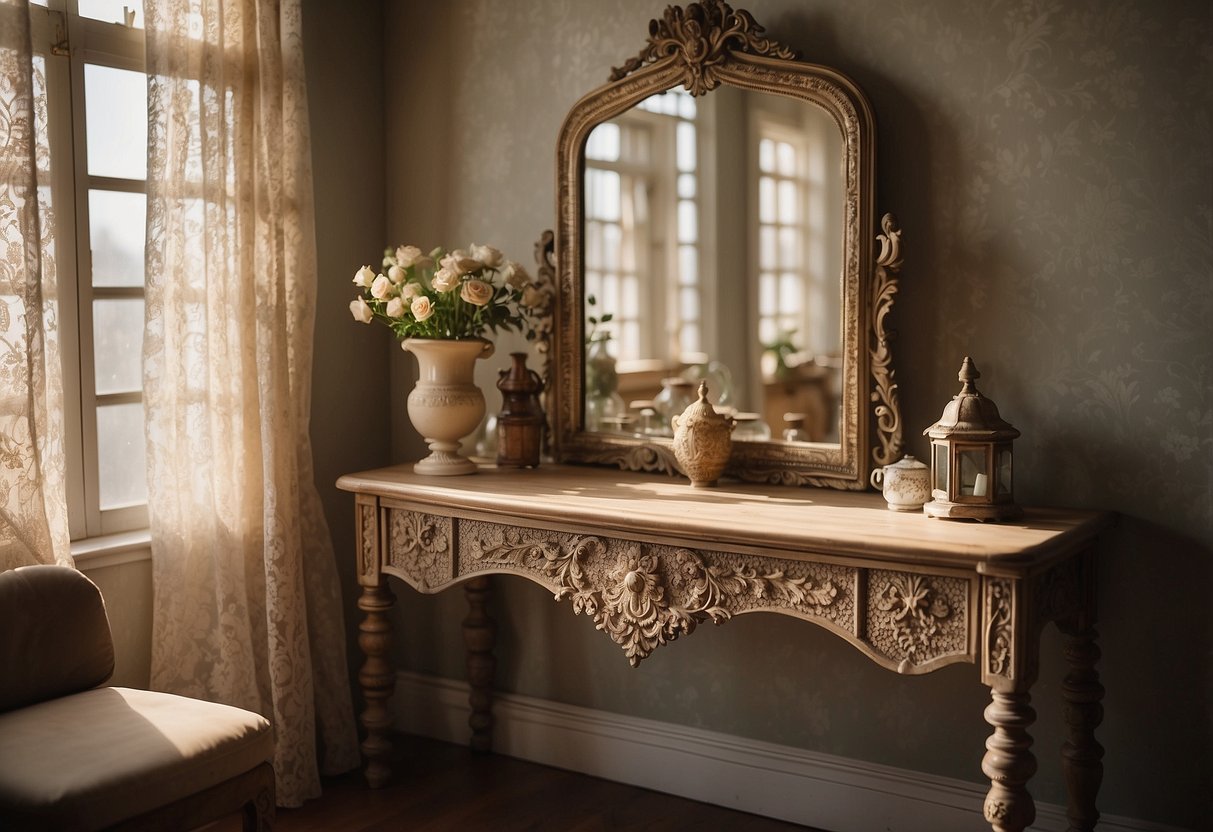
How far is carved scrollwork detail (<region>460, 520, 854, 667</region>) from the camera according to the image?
8.30ft

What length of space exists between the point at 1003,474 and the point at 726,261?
0.93 meters

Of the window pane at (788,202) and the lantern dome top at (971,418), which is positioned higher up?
the window pane at (788,202)

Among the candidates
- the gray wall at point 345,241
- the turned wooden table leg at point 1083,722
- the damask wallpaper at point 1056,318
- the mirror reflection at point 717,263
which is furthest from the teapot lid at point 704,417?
the gray wall at point 345,241

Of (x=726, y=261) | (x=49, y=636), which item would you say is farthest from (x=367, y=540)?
(x=726, y=261)

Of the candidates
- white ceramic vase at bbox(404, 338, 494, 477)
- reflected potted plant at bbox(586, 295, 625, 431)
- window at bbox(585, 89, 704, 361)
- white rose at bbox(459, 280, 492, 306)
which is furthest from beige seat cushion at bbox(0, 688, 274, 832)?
window at bbox(585, 89, 704, 361)

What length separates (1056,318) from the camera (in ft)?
8.86

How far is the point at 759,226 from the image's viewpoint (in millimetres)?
2998

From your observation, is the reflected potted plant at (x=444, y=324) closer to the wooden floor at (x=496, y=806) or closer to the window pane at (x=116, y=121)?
the window pane at (x=116, y=121)

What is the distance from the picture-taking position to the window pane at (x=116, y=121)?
294 centimetres

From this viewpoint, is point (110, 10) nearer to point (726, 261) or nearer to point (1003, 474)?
point (726, 261)

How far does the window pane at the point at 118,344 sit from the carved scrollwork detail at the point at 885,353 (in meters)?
1.86

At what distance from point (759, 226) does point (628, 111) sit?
1.71ft

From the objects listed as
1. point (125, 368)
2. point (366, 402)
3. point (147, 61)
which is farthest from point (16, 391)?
point (366, 402)

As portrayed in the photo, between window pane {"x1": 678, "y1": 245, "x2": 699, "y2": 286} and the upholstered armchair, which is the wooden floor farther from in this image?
window pane {"x1": 678, "y1": 245, "x2": 699, "y2": 286}
